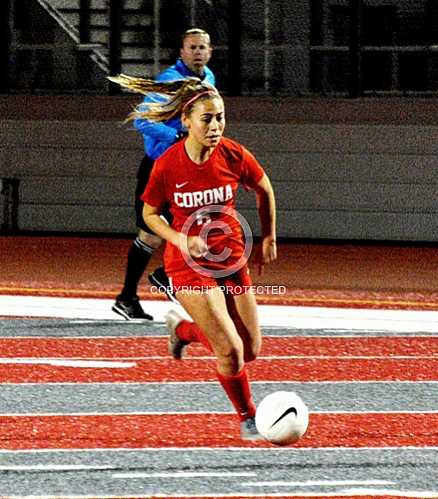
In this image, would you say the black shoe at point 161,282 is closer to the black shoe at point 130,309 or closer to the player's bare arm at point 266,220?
the black shoe at point 130,309

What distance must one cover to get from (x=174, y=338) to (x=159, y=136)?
185 cm

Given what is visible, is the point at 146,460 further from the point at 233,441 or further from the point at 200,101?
the point at 200,101

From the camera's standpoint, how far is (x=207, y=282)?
883 centimetres

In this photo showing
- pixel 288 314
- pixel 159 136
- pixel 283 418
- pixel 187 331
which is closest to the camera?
pixel 283 418

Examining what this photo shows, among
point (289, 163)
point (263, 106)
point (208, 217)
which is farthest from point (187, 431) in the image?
point (263, 106)

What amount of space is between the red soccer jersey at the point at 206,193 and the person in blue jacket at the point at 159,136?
257cm

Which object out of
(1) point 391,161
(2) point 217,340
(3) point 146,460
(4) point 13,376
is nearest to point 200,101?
(2) point 217,340

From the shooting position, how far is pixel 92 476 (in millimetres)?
7676

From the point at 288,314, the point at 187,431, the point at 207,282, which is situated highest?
the point at 207,282

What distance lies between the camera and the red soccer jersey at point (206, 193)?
8.89 m

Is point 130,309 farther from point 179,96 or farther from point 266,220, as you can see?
point 179,96

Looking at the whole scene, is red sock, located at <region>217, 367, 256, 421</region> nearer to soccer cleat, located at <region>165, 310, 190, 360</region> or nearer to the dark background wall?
soccer cleat, located at <region>165, 310, 190, 360</region>

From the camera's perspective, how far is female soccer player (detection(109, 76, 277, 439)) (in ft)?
28.8

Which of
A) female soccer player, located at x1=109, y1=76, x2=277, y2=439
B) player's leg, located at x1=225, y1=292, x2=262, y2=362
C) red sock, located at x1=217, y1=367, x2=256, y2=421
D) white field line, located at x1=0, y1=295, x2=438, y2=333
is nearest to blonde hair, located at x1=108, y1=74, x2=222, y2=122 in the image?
female soccer player, located at x1=109, y1=76, x2=277, y2=439
